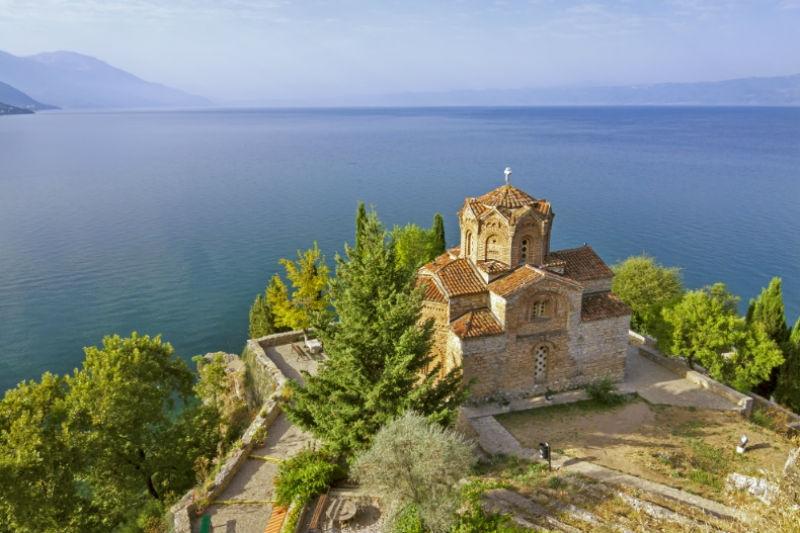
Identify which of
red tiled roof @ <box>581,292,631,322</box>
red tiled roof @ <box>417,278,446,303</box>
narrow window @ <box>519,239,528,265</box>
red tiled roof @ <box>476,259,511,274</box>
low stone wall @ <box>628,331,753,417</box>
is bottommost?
low stone wall @ <box>628,331,753,417</box>

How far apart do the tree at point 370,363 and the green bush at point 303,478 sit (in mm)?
667

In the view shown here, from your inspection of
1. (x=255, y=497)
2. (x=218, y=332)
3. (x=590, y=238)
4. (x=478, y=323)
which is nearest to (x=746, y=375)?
(x=478, y=323)

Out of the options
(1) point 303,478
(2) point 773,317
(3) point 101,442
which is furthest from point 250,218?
(1) point 303,478

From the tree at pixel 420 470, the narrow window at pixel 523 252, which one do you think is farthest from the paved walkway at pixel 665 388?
the tree at pixel 420 470

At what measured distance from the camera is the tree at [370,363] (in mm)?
17109

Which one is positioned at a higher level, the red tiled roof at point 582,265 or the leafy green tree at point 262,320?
the red tiled roof at point 582,265

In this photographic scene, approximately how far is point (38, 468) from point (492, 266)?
59.3ft

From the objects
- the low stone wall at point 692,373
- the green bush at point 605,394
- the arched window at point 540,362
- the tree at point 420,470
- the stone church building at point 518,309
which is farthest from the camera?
the arched window at point 540,362

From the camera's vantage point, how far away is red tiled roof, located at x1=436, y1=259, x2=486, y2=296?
24109mm

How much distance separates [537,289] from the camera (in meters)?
23.9

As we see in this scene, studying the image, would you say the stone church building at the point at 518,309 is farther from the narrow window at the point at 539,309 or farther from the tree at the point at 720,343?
the tree at the point at 720,343

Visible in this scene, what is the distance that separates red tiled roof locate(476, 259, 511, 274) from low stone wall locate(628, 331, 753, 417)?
10.5m

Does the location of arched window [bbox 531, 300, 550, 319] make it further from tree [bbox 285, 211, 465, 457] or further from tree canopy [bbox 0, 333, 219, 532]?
tree canopy [bbox 0, 333, 219, 532]

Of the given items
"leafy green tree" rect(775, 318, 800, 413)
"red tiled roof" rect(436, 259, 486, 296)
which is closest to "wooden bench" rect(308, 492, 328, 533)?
"red tiled roof" rect(436, 259, 486, 296)
